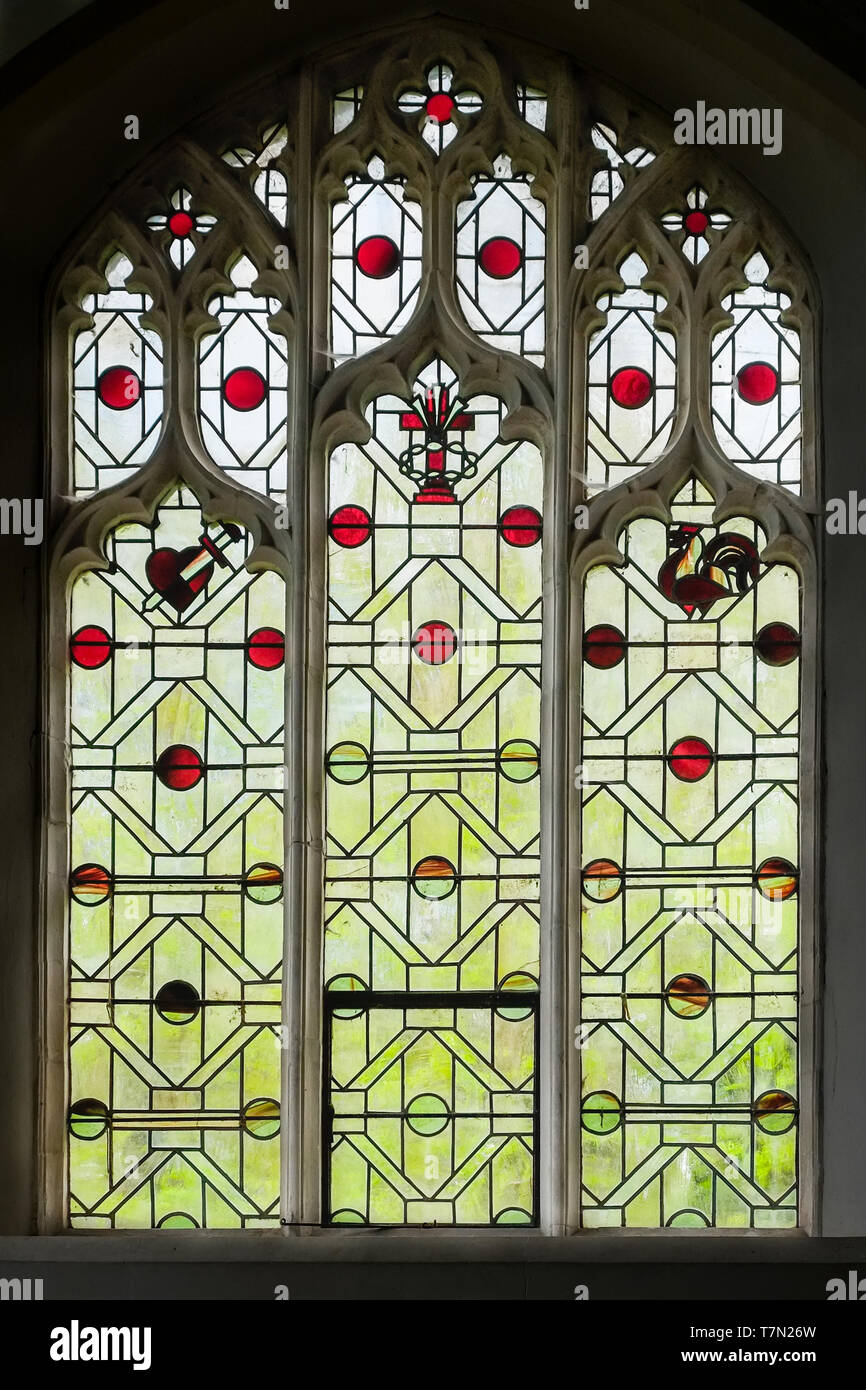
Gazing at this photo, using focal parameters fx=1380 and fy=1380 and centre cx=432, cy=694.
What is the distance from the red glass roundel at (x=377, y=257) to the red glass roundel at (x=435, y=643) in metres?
0.80

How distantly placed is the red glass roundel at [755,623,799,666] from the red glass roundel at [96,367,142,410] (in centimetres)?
149

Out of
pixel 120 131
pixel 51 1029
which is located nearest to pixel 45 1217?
pixel 51 1029

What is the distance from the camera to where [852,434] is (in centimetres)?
297

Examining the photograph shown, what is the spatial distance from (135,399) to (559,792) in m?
1.29

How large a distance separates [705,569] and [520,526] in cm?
42

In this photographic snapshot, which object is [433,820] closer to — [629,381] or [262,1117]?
[262,1117]

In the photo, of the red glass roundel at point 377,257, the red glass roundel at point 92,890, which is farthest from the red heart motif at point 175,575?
the red glass roundel at point 377,257

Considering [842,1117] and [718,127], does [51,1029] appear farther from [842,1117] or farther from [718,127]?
[718,127]

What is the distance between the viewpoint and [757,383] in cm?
309

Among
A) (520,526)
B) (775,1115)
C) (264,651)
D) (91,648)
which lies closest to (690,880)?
(775,1115)

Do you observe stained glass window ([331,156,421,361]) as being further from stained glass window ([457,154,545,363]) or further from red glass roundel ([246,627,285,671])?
red glass roundel ([246,627,285,671])

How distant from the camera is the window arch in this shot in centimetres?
299

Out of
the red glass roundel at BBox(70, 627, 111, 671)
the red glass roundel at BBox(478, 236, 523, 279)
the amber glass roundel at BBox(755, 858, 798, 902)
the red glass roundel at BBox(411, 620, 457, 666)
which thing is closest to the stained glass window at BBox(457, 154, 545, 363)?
the red glass roundel at BBox(478, 236, 523, 279)

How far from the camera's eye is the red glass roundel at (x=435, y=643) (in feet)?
9.98
